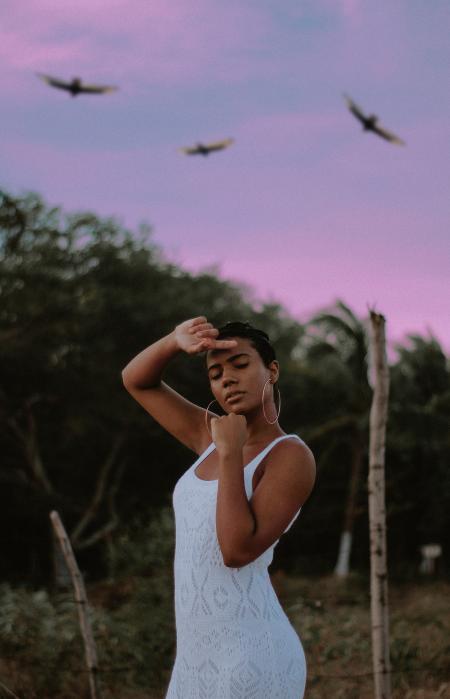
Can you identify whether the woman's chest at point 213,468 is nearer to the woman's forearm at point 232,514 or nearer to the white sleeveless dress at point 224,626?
the white sleeveless dress at point 224,626

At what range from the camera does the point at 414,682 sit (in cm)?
684

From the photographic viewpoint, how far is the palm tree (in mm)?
17891

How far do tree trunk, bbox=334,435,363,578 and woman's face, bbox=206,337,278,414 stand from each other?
17.2 meters

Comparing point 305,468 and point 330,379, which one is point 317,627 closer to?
point 305,468

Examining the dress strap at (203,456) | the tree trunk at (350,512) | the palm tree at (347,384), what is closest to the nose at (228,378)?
the dress strap at (203,456)

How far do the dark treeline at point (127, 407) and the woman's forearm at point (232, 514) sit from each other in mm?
15474

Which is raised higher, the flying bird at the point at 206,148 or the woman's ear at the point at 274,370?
the flying bird at the point at 206,148

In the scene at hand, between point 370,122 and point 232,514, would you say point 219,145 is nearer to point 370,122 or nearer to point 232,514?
point 370,122

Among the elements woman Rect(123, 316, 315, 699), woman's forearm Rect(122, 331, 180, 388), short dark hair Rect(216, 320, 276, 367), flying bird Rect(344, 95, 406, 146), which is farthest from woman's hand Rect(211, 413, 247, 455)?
flying bird Rect(344, 95, 406, 146)

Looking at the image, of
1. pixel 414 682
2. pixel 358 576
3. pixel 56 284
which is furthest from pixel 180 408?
pixel 56 284

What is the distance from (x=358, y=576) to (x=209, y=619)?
16.2 metres

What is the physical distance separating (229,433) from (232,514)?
198 mm

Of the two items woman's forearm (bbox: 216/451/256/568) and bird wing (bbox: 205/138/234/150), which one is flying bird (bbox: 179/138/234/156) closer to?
bird wing (bbox: 205/138/234/150)

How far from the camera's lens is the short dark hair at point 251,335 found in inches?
92.3
